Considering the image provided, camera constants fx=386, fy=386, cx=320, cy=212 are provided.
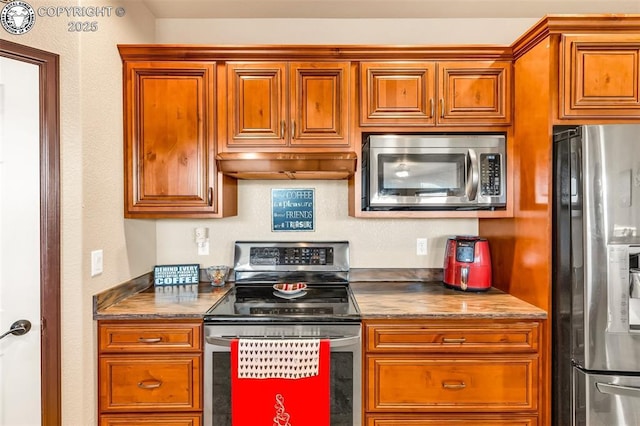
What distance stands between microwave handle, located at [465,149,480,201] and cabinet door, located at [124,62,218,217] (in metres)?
1.39

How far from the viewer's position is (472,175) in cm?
202

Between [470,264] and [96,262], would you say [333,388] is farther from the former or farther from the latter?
[96,262]

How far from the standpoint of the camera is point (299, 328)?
1812mm

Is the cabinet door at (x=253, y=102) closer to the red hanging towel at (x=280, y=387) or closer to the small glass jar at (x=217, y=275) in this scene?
the small glass jar at (x=217, y=275)

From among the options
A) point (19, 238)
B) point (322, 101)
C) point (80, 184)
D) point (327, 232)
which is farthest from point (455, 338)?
point (19, 238)

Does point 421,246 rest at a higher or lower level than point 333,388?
higher

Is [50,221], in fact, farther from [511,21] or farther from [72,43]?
[511,21]

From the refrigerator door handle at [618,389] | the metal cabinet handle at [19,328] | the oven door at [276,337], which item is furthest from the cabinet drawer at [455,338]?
the metal cabinet handle at [19,328]

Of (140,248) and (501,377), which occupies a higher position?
(140,248)

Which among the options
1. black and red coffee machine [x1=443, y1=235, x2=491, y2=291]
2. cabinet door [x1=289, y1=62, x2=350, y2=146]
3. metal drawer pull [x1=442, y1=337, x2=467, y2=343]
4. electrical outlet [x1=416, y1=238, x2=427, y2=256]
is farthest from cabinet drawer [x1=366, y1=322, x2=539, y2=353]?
cabinet door [x1=289, y1=62, x2=350, y2=146]

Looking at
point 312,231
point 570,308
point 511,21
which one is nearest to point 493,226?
point 570,308

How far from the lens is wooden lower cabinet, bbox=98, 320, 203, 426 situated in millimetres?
1801

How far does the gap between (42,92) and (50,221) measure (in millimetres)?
563

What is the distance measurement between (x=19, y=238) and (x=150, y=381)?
2.79 feet
